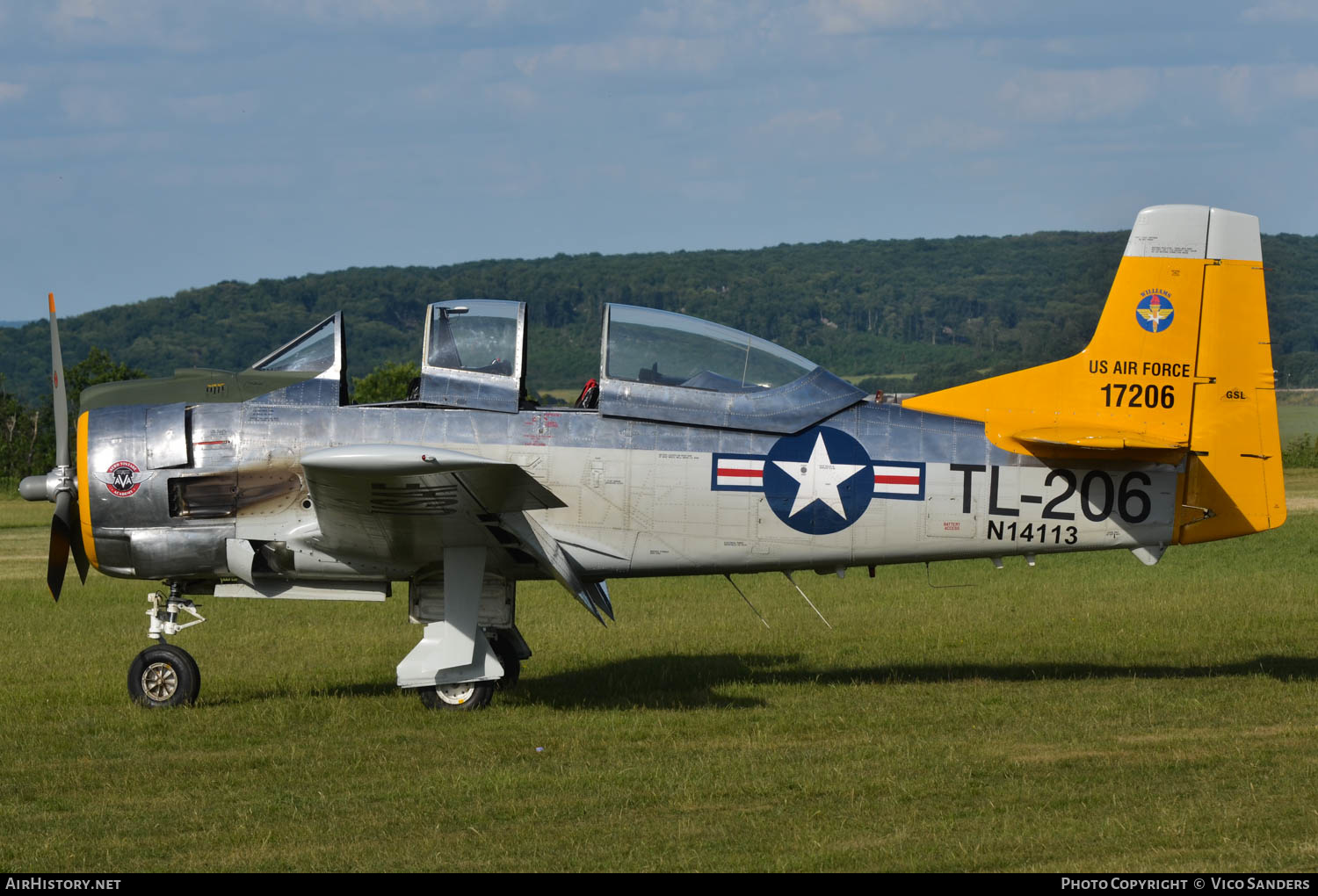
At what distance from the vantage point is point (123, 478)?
30.2 ft

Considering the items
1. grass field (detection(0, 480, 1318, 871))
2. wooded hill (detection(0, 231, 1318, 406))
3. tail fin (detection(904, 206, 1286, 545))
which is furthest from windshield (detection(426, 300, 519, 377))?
wooded hill (detection(0, 231, 1318, 406))

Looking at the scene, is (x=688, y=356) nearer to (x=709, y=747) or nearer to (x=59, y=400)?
(x=709, y=747)

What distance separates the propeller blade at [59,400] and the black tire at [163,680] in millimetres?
1562

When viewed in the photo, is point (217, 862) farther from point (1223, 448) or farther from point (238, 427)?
point (1223, 448)

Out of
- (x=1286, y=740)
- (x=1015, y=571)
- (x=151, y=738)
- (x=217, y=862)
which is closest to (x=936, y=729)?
(x=1286, y=740)

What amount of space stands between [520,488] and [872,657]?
4.26 metres

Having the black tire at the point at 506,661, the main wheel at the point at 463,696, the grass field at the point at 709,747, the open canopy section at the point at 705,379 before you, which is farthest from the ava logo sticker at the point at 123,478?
the open canopy section at the point at 705,379

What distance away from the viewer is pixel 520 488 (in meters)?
8.60

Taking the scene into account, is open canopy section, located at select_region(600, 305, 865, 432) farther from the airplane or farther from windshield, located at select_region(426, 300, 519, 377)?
windshield, located at select_region(426, 300, 519, 377)

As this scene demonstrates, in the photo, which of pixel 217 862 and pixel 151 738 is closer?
pixel 217 862

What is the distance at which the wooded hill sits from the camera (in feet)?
354

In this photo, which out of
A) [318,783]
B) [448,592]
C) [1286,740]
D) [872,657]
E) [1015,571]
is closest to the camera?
[318,783]

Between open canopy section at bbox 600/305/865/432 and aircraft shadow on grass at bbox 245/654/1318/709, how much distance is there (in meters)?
2.09

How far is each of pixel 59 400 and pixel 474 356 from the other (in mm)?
2939
